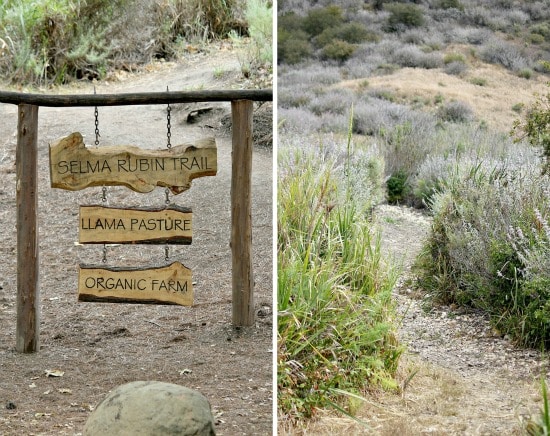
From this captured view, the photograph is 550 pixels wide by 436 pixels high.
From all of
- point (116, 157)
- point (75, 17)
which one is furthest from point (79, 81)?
point (116, 157)

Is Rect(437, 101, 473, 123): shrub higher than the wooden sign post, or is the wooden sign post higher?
Rect(437, 101, 473, 123): shrub

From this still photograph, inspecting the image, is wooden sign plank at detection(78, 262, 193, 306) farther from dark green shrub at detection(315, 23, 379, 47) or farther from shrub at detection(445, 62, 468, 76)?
shrub at detection(445, 62, 468, 76)

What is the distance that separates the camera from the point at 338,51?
12.0 feet

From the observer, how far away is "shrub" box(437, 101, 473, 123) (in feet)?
11.6

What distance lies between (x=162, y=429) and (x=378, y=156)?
1.35m

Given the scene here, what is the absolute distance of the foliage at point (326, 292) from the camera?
3379mm

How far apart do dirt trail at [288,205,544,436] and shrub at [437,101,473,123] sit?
71cm

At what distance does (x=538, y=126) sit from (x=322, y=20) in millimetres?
943

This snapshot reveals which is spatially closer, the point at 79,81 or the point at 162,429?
Answer: the point at 162,429

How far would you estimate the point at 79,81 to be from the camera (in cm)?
847

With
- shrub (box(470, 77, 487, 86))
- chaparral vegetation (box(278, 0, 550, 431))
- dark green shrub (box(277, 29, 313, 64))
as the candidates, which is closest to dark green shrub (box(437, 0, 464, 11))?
chaparral vegetation (box(278, 0, 550, 431))

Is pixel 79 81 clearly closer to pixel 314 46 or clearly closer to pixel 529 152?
pixel 314 46

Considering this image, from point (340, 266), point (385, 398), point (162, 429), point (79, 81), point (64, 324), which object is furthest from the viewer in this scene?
point (79, 81)

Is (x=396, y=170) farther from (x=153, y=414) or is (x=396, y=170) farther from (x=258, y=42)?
(x=258, y=42)
